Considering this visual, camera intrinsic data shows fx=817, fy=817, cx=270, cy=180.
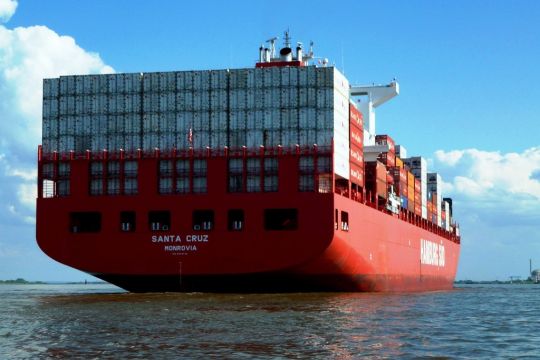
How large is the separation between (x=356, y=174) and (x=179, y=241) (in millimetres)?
13454

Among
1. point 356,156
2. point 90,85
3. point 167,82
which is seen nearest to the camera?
point 167,82

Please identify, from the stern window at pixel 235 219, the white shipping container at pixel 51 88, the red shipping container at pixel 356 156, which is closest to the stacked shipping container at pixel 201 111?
the white shipping container at pixel 51 88

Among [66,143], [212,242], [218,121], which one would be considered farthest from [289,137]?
[66,143]

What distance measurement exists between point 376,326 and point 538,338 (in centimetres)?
502

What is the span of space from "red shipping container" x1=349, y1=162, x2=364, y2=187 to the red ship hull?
93.5 inches

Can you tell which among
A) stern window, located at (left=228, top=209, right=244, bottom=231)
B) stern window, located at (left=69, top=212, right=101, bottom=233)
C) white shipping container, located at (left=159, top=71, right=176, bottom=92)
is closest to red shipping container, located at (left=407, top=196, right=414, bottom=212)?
stern window, located at (left=228, top=209, right=244, bottom=231)

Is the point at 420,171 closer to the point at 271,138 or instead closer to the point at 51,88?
the point at 271,138

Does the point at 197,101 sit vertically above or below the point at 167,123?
above

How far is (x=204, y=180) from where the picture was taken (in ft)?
157

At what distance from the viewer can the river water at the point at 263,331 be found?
19688 mm

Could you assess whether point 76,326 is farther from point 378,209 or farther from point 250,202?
point 378,209

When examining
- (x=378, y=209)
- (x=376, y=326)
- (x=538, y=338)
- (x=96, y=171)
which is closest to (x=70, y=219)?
(x=96, y=171)

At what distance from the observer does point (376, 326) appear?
26.1 meters

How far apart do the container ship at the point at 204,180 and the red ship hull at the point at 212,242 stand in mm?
67
